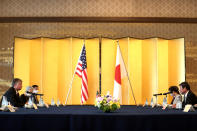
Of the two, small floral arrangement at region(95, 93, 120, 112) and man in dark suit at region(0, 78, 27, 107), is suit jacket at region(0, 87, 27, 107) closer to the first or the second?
man in dark suit at region(0, 78, 27, 107)

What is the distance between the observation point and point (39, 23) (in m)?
8.42

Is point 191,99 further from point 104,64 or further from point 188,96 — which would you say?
point 104,64

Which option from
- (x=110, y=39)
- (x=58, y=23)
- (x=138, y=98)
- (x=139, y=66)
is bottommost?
(x=138, y=98)

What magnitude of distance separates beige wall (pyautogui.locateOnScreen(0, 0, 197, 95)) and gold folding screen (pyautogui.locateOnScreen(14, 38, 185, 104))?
1.54 ft

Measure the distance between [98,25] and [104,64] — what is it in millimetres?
1226

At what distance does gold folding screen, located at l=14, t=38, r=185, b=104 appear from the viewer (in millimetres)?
7852

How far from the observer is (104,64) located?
26.0 feet

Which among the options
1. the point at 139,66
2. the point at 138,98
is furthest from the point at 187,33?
the point at 138,98
